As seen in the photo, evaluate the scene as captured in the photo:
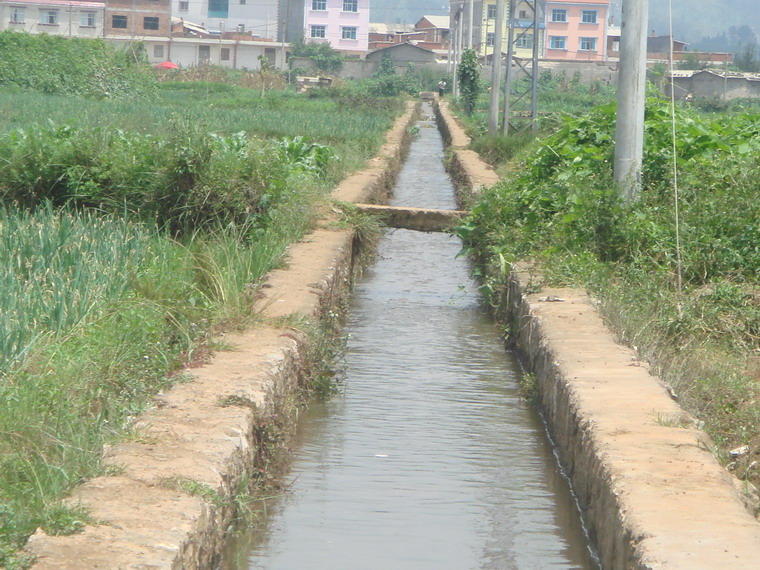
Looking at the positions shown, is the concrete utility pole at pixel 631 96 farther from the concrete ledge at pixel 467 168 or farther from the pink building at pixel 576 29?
the pink building at pixel 576 29

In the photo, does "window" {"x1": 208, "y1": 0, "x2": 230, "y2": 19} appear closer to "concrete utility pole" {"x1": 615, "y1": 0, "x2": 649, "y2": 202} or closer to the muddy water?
"concrete utility pole" {"x1": 615, "y1": 0, "x2": 649, "y2": 202}

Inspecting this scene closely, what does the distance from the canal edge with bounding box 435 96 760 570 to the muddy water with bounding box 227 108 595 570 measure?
215mm

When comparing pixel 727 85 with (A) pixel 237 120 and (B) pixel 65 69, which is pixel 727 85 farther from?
(A) pixel 237 120

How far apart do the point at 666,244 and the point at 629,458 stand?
4.01 metres

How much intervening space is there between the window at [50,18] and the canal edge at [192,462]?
5898cm

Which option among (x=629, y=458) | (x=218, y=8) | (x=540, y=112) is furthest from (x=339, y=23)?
(x=629, y=458)

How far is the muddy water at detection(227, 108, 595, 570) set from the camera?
4.45 meters

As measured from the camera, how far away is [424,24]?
316 feet

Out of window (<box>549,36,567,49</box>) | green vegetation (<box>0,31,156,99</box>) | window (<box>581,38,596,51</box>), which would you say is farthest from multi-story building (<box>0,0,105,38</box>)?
window (<box>581,38,596,51</box>)

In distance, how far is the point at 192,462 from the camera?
163 inches

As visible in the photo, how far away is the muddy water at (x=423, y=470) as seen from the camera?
445cm

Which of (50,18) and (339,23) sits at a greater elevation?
(339,23)

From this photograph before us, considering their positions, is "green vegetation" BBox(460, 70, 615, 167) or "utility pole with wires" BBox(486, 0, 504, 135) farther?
→ "utility pole with wires" BBox(486, 0, 504, 135)

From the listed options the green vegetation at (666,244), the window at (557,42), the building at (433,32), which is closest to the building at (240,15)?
the building at (433,32)
